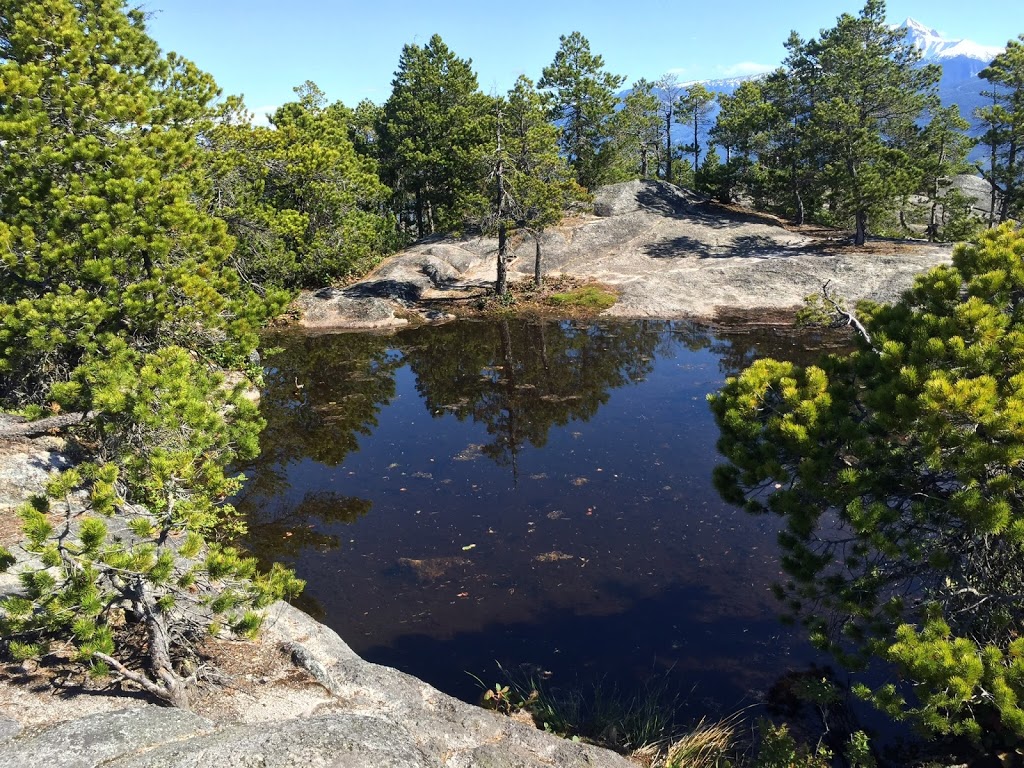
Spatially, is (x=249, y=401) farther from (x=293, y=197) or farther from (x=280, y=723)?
(x=293, y=197)

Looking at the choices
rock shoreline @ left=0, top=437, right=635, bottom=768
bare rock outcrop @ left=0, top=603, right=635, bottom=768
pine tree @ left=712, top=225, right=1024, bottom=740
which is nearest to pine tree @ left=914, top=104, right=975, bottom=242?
pine tree @ left=712, top=225, right=1024, bottom=740

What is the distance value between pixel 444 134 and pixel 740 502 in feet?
143

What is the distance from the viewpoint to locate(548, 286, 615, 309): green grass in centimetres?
3956

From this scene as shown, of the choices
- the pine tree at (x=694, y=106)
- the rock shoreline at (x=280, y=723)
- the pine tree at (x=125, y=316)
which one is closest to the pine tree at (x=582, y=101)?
the pine tree at (x=694, y=106)

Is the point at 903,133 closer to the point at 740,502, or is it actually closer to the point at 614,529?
the point at 614,529

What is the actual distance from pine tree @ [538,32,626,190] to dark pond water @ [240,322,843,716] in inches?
1211

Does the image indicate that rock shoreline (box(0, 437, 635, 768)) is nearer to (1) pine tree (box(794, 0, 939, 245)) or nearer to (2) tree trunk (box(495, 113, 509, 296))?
(2) tree trunk (box(495, 113, 509, 296))

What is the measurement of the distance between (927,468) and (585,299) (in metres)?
32.3

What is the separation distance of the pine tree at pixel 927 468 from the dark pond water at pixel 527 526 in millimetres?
4000

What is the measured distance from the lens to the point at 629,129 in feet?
189

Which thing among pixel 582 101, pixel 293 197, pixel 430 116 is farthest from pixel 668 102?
pixel 293 197

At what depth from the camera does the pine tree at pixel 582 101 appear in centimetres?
5203

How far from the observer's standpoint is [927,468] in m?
8.17

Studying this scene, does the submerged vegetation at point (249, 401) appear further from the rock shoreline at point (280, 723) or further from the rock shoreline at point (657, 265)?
the rock shoreline at point (657, 265)
